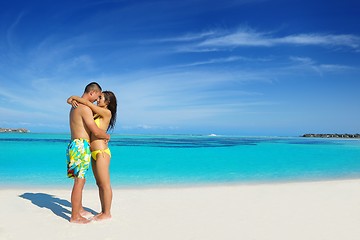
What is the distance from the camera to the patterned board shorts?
4.37 m

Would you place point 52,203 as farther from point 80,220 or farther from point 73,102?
point 73,102

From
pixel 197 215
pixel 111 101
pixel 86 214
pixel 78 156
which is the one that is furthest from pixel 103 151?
pixel 197 215

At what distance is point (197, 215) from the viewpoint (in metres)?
4.97

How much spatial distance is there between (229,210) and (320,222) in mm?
1406

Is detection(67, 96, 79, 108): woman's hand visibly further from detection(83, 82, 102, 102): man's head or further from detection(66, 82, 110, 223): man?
detection(83, 82, 102, 102): man's head

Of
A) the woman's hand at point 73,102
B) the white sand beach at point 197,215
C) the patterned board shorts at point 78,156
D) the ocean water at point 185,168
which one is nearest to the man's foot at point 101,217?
the white sand beach at point 197,215

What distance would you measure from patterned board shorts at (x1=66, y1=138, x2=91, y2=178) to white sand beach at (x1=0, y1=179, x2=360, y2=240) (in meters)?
0.76

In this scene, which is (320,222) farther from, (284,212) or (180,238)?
(180,238)

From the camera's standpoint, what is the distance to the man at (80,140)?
435 centimetres

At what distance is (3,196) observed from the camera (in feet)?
20.8

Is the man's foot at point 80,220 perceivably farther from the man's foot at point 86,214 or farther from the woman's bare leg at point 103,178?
the man's foot at point 86,214

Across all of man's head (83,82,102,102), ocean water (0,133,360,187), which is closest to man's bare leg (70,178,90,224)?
man's head (83,82,102,102)

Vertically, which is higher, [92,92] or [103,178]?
[92,92]

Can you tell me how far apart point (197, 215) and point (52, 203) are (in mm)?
2788
